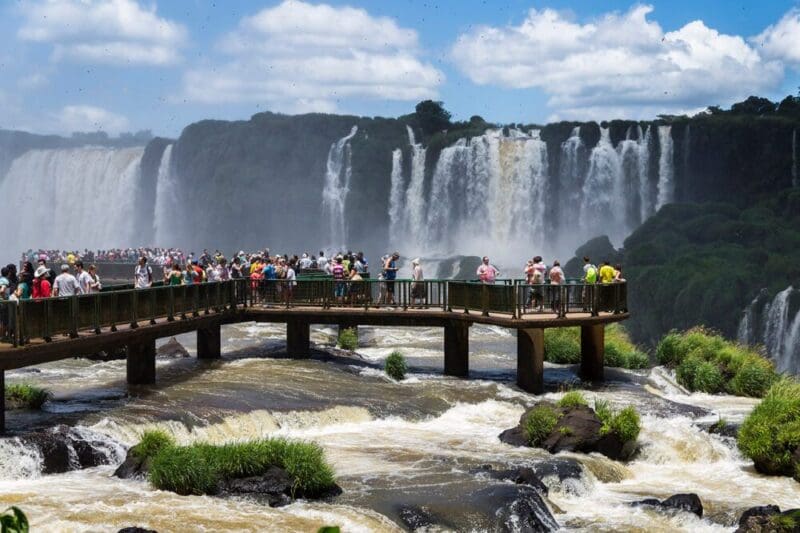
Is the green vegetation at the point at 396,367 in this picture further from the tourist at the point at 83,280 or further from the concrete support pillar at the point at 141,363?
the tourist at the point at 83,280

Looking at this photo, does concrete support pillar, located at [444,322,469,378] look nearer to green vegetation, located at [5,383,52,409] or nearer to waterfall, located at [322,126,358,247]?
green vegetation, located at [5,383,52,409]

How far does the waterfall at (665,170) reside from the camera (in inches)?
2894

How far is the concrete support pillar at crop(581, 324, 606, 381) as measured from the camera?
3077 centimetres

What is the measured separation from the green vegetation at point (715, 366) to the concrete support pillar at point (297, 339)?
1040 cm

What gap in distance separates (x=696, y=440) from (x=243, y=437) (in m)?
9.11

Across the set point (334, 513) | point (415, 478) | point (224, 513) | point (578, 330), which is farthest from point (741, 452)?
point (578, 330)

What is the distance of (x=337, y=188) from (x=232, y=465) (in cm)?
7262

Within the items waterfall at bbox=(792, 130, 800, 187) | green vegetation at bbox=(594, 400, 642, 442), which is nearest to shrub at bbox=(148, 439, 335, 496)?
green vegetation at bbox=(594, 400, 642, 442)

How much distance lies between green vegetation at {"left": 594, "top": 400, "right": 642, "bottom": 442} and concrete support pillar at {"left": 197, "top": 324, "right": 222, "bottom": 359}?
13.1 meters

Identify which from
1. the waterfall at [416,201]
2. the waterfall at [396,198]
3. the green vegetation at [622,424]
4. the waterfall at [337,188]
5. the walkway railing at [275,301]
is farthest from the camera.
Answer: the waterfall at [337,188]

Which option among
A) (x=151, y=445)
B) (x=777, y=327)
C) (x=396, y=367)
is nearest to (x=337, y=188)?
(x=777, y=327)

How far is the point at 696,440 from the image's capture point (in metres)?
22.6

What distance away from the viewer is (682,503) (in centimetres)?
1783

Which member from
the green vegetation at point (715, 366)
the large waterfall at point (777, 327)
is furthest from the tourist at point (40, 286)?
the large waterfall at point (777, 327)
